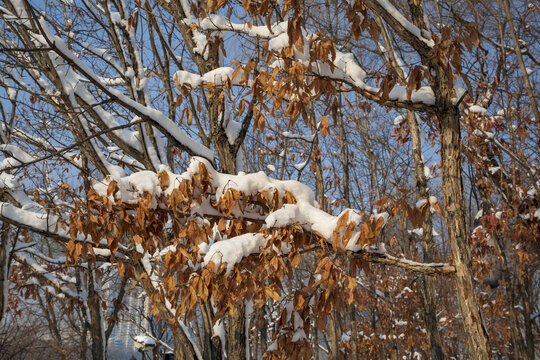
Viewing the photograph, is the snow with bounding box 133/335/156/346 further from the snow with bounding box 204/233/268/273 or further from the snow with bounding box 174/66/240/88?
the snow with bounding box 204/233/268/273

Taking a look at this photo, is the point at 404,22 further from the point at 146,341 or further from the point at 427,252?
the point at 146,341

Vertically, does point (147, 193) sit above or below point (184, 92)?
below

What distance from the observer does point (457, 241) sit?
9.30 feet

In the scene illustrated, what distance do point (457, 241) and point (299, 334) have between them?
3.82 feet

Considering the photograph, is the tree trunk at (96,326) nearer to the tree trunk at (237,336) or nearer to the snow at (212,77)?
the tree trunk at (237,336)

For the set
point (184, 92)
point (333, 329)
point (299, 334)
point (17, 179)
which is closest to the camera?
point (299, 334)

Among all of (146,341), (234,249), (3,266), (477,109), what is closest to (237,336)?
(234,249)

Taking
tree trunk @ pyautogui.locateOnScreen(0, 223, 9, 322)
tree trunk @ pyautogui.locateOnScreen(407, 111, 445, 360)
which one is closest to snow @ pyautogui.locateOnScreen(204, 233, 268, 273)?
tree trunk @ pyautogui.locateOnScreen(407, 111, 445, 360)

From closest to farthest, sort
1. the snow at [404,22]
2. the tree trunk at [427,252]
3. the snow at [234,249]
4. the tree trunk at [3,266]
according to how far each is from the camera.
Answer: the snow at [234,249] < the snow at [404,22] < the tree trunk at [3,266] < the tree trunk at [427,252]

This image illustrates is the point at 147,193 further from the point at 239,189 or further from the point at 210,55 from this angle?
the point at 210,55

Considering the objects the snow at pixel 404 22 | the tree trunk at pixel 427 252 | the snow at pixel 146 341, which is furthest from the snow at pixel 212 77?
the snow at pixel 146 341

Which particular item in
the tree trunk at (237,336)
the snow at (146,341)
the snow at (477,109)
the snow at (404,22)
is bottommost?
the tree trunk at (237,336)

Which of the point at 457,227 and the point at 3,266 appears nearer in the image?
the point at 457,227

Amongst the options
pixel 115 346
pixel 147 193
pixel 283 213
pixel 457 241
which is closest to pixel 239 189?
pixel 283 213
